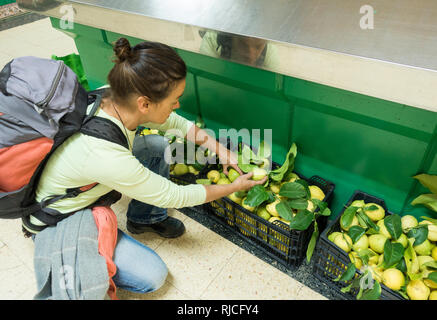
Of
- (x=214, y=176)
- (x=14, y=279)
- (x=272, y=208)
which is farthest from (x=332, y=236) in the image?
(x=14, y=279)

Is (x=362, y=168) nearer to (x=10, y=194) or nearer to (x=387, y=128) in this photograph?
(x=387, y=128)

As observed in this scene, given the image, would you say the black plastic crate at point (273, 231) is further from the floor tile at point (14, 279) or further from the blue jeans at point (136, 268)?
the floor tile at point (14, 279)

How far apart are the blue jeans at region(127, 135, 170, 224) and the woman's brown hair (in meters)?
0.60

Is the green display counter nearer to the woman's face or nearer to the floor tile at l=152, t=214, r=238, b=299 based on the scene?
the woman's face

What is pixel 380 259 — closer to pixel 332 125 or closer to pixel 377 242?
pixel 377 242

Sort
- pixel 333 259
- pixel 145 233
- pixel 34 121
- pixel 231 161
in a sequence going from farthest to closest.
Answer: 1. pixel 145 233
2. pixel 231 161
3. pixel 333 259
4. pixel 34 121

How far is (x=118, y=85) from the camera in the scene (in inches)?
40.3

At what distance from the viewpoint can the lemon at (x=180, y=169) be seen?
1779mm

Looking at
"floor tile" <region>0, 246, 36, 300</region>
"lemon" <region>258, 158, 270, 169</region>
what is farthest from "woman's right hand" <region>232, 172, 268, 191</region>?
"floor tile" <region>0, 246, 36, 300</region>

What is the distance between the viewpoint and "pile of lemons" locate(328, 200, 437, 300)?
3.76 feet

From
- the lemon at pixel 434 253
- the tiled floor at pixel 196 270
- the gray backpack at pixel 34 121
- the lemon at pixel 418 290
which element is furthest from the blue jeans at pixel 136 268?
the lemon at pixel 434 253

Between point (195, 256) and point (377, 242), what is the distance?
0.84 meters

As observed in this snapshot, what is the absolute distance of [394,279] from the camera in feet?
3.80

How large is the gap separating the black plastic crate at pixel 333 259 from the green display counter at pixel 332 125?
→ 47mm
